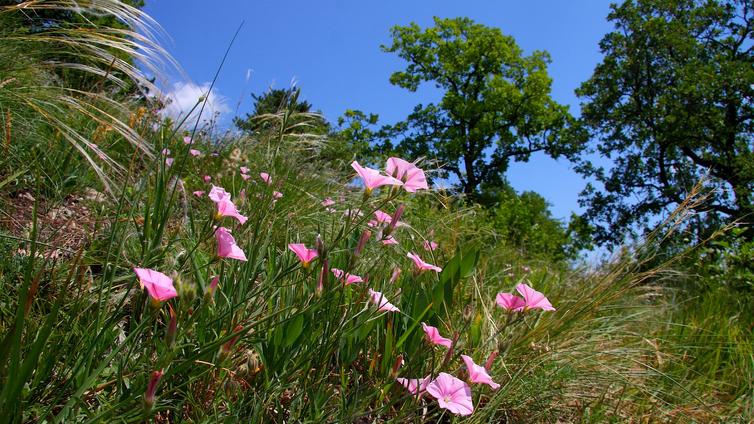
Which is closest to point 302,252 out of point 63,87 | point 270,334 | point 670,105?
point 270,334

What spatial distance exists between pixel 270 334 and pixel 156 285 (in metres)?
0.55

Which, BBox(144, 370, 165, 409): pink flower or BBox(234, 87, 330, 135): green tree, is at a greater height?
BBox(234, 87, 330, 135): green tree

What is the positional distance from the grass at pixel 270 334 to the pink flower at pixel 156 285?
15 millimetres

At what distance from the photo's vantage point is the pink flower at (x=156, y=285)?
2.65 feet

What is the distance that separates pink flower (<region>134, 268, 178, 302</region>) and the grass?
0.02 m

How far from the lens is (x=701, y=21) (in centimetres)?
1390

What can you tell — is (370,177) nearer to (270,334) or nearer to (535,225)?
(270,334)

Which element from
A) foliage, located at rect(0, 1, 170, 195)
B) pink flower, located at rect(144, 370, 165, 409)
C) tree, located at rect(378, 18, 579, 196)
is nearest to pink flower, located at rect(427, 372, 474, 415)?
pink flower, located at rect(144, 370, 165, 409)

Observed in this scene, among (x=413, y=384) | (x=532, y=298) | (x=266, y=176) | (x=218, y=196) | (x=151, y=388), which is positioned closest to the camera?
(x=151, y=388)

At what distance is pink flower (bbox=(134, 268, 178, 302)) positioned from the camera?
2.65 ft

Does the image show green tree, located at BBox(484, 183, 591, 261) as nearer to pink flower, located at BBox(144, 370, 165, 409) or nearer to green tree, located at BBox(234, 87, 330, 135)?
green tree, located at BBox(234, 87, 330, 135)

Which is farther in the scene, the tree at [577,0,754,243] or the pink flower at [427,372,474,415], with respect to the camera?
the tree at [577,0,754,243]

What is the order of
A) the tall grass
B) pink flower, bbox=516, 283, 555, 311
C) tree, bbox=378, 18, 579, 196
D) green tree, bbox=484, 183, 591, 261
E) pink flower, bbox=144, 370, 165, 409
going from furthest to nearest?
tree, bbox=378, 18, 579, 196 < green tree, bbox=484, 183, 591, 261 < pink flower, bbox=516, 283, 555, 311 < the tall grass < pink flower, bbox=144, 370, 165, 409

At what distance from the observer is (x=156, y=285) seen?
83 centimetres
